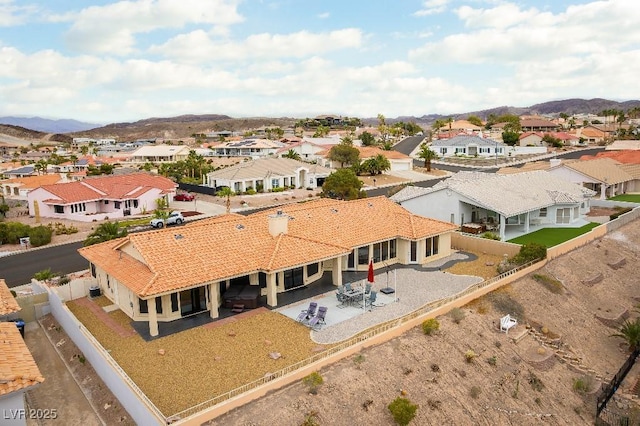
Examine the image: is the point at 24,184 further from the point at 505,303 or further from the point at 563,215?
the point at 563,215

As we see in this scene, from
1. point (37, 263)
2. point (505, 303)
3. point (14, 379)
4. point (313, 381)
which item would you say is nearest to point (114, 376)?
point (14, 379)

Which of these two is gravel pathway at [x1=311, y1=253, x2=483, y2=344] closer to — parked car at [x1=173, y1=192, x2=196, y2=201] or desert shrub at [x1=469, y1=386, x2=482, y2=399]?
desert shrub at [x1=469, y1=386, x2=482, y2=399]

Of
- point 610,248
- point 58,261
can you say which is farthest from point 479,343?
point 58,261

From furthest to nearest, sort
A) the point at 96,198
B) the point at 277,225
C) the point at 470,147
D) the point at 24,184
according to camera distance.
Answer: the point at 470,147 → the point at 24,184 → the point at 96,198 → the point at 277,225

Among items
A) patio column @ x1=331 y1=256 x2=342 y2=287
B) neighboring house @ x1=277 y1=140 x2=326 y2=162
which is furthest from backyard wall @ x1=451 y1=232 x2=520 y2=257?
neighboring house @ x1=277 y1=140 x2=326 y2=162

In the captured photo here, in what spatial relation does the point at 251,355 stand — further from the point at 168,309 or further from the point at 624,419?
the point at 624,419

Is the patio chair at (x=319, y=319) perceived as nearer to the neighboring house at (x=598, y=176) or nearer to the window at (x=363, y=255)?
the window at (x=363, y=255)
